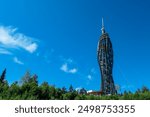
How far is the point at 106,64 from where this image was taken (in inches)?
3260

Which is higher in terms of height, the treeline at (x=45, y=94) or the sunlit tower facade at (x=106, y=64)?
the sunlit tower facade at (x=106, y=64)

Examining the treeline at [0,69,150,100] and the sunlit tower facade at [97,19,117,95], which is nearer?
the treeline at [0,69,150,100]

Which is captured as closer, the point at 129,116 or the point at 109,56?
the point at 129,116

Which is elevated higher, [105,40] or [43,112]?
[105,40]

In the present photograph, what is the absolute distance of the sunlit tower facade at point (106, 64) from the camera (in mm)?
82000

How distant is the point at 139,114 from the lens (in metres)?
17.4

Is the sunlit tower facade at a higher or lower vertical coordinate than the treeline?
higher

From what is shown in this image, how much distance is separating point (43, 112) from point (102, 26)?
76877 millimetres

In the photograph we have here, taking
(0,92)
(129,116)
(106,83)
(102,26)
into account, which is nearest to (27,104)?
(129,116)

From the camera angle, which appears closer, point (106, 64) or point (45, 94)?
point (45, 94)

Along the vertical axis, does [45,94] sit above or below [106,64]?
below

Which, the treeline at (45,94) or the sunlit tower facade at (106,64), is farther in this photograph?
the sunlit tower facade at (106,64)

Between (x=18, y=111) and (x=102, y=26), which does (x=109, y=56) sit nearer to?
(x=102, y=26)

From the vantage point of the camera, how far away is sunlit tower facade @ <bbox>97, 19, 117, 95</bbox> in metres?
82.0
